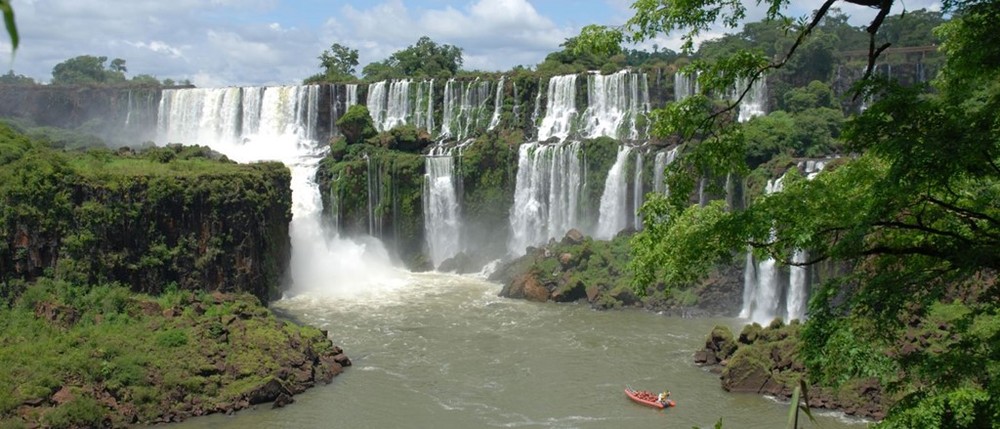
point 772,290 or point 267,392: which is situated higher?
point 772,290

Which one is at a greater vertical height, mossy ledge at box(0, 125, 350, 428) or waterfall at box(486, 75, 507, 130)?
waterfall at box(486, 75, 507, 130)

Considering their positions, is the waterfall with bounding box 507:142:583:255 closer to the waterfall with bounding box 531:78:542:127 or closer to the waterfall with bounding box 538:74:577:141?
the waterfall with bounding box 538:74:577:141

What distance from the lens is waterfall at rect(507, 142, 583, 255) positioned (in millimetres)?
41312

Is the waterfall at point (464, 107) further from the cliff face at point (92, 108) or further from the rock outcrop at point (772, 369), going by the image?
the rock outcrop at point (772, 369)

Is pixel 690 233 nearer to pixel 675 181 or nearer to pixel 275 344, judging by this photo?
pixel 675 181

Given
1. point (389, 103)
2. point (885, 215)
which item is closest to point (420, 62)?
point (389, 103)

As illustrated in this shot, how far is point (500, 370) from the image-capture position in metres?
25.4

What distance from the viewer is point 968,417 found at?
6902mm

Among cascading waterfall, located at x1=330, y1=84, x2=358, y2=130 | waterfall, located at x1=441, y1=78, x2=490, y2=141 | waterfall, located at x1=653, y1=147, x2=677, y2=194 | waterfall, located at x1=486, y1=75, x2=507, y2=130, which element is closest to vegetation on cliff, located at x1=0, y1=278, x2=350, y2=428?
waterfall, located at x1=653, y1=147, x2=677, y2=194

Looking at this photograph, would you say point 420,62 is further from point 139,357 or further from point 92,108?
point 139,357

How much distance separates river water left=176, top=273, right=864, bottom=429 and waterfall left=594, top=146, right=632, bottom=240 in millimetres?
7371

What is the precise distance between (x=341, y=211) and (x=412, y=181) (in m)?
3.19

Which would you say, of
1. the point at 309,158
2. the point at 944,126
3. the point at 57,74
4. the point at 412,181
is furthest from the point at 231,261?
the point at 57,74

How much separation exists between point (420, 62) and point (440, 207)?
71.4ft
